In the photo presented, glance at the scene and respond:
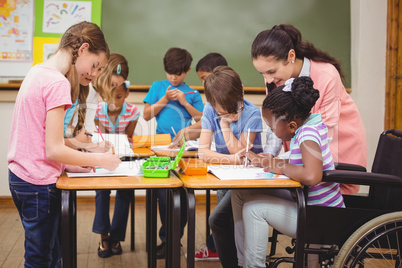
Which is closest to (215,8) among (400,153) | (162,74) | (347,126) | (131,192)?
(162,74)

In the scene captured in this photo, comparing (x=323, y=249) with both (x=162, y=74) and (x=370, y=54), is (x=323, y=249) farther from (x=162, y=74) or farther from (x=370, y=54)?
(x=370, y=54)

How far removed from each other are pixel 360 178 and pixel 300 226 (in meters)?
0.27

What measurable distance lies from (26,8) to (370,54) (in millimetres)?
2969

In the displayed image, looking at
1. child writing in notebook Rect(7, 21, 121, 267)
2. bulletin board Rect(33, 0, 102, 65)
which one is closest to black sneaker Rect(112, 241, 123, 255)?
child writing in notebook Rect(7, 21, 121, 267)

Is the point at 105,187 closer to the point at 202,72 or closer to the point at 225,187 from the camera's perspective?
the point at 225,187

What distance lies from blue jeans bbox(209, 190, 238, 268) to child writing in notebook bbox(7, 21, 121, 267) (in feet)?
2.19

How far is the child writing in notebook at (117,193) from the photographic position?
271 cm

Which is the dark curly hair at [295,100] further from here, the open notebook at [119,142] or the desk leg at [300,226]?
the open notebook at [119,142]

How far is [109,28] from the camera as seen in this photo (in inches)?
148

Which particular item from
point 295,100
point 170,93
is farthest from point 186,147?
point 295,100

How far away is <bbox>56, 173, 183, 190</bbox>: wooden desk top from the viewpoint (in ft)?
4.80

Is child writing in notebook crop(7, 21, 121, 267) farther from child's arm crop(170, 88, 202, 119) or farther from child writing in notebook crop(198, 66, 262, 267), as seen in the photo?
child's arm crop(170, 88, 202, 119)

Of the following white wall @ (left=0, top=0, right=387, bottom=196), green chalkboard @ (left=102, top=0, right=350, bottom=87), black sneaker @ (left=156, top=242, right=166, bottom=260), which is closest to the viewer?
black sneaker @ (left=156, top=242, right=166, bottom=260)

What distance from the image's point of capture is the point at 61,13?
3.71 metres
